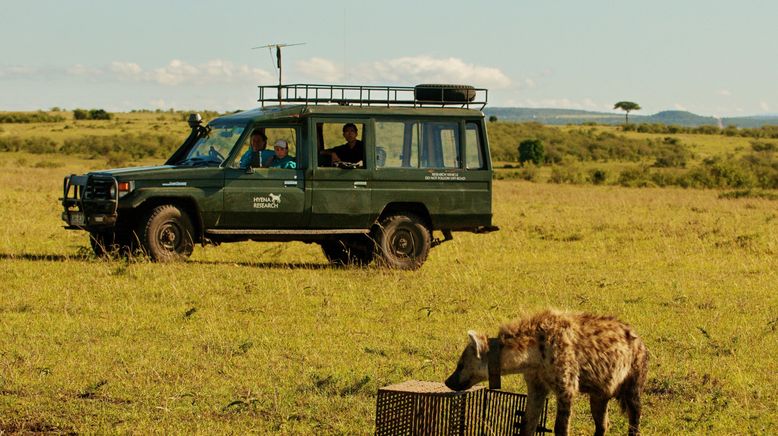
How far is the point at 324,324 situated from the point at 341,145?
14.4ft

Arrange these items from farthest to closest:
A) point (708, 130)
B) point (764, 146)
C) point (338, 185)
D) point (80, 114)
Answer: point (708, 130)
point (80, 114)
point (764, 146)
point (338, 185)

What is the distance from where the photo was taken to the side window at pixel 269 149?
13867 mm

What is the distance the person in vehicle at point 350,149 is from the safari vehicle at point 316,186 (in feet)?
0.20

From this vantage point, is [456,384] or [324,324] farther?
[324,324]

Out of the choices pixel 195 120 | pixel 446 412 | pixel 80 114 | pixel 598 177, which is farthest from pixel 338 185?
pixel 80 114

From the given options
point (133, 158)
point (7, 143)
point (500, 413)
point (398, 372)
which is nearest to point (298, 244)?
point (398, 372)

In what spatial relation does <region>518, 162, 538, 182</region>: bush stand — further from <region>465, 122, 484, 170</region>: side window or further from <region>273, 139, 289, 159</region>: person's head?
<region>273, 139, 289, 159</region>: person's head

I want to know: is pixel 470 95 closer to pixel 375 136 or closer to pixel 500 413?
pixel 375 136

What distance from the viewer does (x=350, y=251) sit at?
599 inches

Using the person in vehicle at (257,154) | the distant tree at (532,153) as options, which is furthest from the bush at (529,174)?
the person in vehicle at (257,154)

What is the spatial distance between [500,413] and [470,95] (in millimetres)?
8604

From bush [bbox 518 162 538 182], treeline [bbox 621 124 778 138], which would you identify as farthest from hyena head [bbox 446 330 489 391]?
treeline [bbox 621 124 778 138]

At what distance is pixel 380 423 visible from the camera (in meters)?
6.39

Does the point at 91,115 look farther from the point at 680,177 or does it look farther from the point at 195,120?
the point at 195,120
